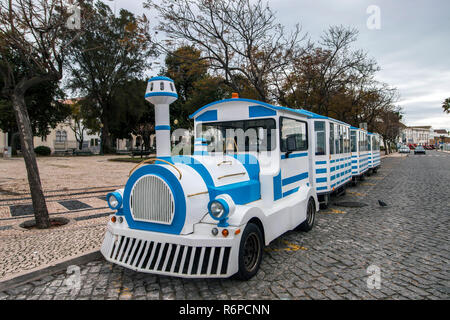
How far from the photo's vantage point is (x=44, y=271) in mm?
3930

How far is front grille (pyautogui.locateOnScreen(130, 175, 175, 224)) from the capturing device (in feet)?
11.7

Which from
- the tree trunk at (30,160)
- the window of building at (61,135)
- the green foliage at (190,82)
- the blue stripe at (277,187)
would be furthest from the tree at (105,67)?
the blue stripe at (277,187)

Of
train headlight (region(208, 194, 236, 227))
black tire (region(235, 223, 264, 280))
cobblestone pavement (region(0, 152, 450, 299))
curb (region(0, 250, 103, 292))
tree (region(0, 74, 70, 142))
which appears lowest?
cobblestone pavement (region(0, 152, 450, 299))

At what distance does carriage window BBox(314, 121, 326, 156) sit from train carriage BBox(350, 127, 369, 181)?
536 centimetres

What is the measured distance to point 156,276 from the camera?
12.9 ft

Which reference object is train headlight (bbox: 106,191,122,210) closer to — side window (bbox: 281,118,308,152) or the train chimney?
the train chimney

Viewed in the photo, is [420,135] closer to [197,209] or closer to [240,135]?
[240,135]

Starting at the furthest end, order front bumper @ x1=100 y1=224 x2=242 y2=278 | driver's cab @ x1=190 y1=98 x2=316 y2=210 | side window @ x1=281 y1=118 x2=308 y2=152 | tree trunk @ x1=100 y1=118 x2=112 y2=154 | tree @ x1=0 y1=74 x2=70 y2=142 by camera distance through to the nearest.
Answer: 1. tree trunk @ x1=100 y1=118 x2=112 y2=154
2. tree @ x1=0 y1=74 x2=70 y2=142
3. side window @ x1=281 y1=118 x2=308 y2=152
4. driver's cab @ x1=190 y1=98 x2=316 y2=210
5. front bumper @ x1=100 y1=224 x2=242 y2=278

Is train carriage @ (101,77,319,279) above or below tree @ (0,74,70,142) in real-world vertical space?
below

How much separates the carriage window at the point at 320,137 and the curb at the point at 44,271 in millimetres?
5860

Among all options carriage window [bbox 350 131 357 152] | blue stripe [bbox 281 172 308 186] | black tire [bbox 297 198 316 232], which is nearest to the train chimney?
blue stripe [bbox 281 172 308 186]

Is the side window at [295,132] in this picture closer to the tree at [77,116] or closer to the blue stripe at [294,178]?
the blue stripe at [294,178]

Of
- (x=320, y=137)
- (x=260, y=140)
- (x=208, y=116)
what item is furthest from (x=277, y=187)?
(x=320, y=137)
